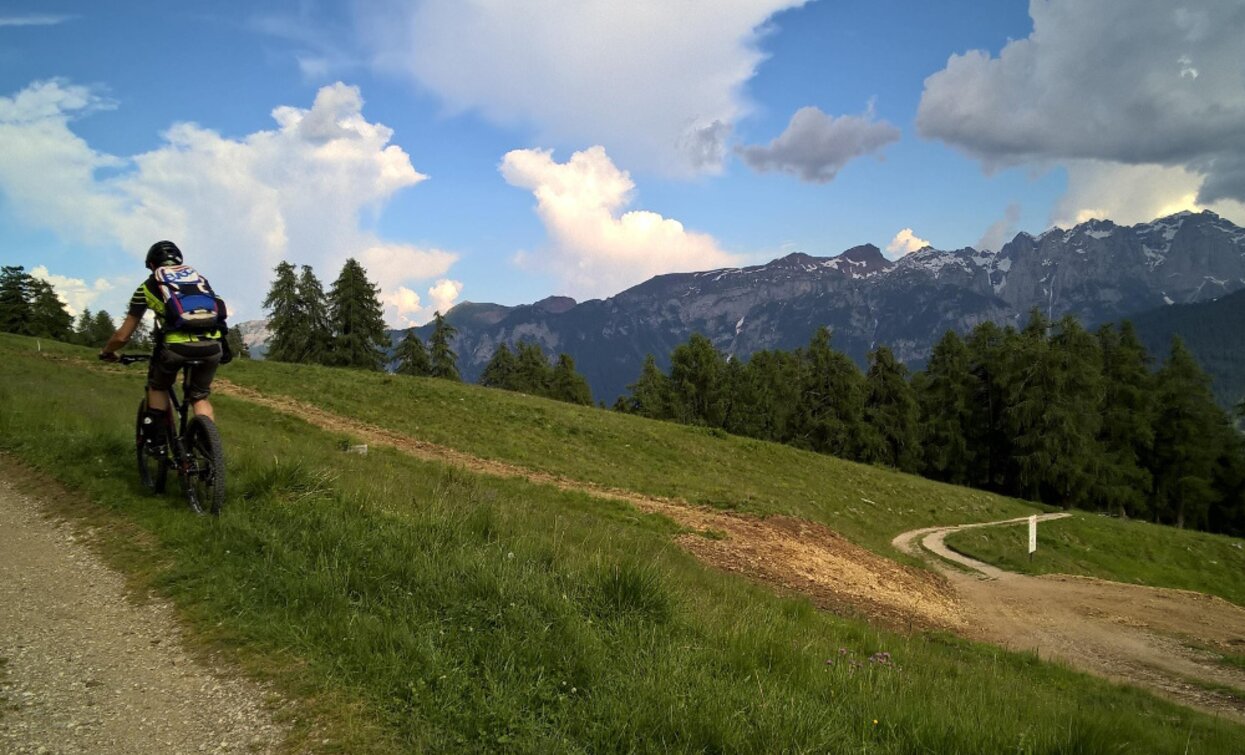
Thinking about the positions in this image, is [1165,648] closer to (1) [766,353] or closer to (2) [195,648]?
(2) [195,648]

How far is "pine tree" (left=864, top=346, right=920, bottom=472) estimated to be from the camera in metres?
66.0

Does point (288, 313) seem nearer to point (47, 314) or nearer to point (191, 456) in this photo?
point (47, 314)

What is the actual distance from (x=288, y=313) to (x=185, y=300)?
70.6 metres

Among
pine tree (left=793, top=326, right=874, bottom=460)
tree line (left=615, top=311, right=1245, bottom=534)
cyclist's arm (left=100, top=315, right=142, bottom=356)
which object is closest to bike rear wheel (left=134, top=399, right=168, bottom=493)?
cyclist's arm (left=100, top=315, right=142, bottom=356)

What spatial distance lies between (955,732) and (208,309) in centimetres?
889

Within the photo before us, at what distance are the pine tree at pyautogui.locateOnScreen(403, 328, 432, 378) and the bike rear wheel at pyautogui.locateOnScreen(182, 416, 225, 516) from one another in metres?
76.2

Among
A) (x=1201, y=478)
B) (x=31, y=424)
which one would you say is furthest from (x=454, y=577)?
(x=1201, y=478)

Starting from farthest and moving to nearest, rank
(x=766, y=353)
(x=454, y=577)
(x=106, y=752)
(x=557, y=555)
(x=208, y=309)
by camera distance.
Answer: (x=766, y=353), (x=208, y=309), (x=557, y=555), (x=454, y=577), (x=106, y=752)

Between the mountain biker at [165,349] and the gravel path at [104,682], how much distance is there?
244cm

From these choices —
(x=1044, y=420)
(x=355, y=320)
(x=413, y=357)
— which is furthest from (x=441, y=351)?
(x=1044, y=420)

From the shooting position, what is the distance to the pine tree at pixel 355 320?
226ft

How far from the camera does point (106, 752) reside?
12.2 ft

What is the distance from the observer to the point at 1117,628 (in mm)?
14961

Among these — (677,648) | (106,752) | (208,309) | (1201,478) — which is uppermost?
(208,309)
